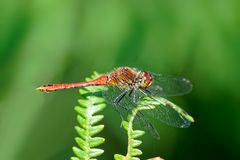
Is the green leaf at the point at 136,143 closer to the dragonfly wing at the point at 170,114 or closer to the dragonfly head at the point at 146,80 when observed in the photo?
the dragonfly wing at the point at 170,114

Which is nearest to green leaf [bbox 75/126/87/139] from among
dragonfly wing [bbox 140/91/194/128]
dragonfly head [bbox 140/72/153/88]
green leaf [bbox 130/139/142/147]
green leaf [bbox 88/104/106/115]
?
green leaf [bbox 88/104/106/115]

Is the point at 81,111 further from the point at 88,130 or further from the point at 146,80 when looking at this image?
the point at 146,80

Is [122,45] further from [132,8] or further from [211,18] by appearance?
[211,18]

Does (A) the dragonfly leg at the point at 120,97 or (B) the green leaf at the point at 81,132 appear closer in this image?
(B) the green leaf at the point at 81,132

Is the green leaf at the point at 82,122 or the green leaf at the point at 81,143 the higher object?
the green leaf at the point at 82,122

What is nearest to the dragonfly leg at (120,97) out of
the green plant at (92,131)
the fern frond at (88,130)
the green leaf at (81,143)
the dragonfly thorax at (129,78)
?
the dragonfly thorax at (129,78)

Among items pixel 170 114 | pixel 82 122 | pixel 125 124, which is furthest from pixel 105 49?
pixel 82 122
